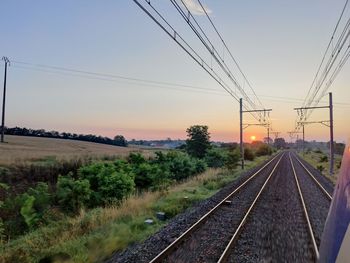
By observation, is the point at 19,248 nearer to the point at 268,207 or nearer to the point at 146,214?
the point at 146,214

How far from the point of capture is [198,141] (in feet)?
177

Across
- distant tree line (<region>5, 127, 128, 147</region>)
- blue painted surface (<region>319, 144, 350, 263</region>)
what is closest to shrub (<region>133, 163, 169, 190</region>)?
blue painted surface (<region>319, 144, 350, 263</region>)

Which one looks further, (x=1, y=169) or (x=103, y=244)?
(x=1, y=169)

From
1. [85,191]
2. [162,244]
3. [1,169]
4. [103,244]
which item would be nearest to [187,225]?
[162,244]

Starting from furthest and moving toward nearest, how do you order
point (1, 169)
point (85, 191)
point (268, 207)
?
point (1, 169)
point (85, 191)
point (268, 207)

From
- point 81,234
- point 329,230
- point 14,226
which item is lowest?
point 14,226

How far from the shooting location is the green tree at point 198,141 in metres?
53.4

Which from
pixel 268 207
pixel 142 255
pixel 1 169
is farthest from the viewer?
pixel 1 169

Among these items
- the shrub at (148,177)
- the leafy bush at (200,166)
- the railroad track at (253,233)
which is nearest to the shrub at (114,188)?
the shrub at (148,177)

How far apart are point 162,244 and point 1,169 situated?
2414cm

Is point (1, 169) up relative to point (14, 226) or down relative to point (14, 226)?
up

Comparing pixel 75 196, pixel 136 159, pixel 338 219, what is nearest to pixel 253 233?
pixel 338 219

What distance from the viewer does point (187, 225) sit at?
42.0 feet

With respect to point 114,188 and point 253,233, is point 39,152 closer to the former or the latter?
point 114,188
